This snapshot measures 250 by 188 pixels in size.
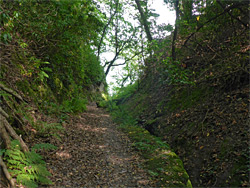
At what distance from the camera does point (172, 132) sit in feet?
23.6

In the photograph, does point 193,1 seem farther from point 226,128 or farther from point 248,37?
point 226,128

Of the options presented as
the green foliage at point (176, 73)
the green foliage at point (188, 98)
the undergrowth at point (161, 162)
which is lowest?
the undergrowth at point (161, 162)

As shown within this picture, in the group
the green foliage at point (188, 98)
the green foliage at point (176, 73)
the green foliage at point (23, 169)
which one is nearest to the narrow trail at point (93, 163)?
the green foliage at point (23, 169)

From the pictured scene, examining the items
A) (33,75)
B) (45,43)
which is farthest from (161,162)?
(45,43)

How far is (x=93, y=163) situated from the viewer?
16.9 ft

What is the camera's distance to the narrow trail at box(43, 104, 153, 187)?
4.29m

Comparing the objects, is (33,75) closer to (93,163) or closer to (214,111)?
(93,163)

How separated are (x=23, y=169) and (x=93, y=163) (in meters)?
2.15

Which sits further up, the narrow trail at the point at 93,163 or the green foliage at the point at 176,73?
the green foliage at the point at 176,73

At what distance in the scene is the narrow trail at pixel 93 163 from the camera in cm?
429

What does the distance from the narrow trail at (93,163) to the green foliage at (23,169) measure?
0.42 m

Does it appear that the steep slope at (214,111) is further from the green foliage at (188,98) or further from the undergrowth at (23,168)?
the undergrowth at (23,168)

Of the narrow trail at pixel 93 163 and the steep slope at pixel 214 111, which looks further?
the steep slope at pixel 214 111

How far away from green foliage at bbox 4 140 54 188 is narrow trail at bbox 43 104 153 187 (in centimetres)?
42
